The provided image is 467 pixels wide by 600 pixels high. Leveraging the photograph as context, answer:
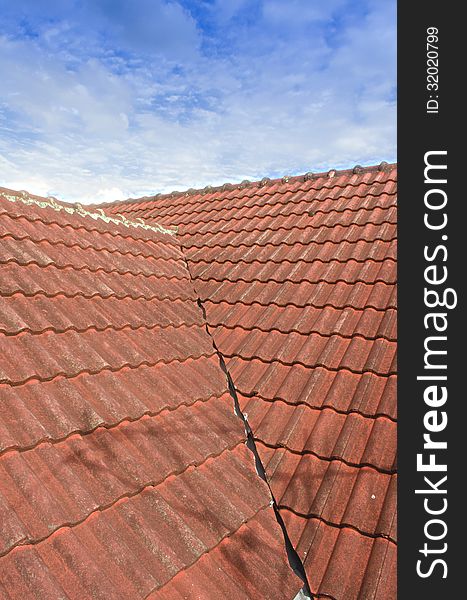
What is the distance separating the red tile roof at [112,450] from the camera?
178 cm

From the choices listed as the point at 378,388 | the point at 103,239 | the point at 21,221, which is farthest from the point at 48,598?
the point at 103,239

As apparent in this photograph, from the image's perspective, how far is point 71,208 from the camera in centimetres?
475

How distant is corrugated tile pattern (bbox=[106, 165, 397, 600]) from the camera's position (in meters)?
2.35

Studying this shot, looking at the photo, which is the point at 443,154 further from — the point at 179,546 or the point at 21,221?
the point at 21,221

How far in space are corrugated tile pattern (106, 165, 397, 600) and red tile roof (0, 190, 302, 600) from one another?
0.79 ft

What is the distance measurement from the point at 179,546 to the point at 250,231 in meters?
3.83

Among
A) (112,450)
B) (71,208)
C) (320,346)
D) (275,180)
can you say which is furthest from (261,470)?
(275,180)

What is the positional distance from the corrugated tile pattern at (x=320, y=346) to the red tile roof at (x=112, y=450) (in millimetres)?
242

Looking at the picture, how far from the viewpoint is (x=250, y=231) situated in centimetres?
529

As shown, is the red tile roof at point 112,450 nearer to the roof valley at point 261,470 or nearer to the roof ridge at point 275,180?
the roof valley at point 261,470

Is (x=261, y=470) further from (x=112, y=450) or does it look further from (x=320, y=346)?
(x=320, y=346)

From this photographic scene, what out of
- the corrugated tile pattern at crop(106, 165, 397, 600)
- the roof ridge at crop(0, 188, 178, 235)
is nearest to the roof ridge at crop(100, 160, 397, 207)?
the corrugated tile pattern at crop(106, 165, 397, 600)

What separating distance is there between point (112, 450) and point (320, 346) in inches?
71.2

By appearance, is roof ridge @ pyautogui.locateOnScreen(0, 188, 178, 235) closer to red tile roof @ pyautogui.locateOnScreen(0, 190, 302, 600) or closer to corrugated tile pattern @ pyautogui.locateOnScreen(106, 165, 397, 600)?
red tile roof @ pyautogui.locateOnScreen(0, 190, 302, 600)
